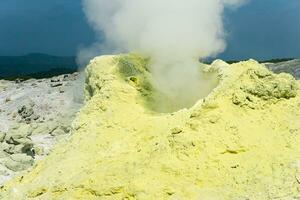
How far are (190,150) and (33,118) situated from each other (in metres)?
30.2

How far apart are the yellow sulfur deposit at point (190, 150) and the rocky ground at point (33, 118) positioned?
978 centimetres

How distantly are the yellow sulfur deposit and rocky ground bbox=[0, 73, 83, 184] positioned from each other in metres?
9.78

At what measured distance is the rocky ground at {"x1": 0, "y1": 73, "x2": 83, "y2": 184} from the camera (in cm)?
2608

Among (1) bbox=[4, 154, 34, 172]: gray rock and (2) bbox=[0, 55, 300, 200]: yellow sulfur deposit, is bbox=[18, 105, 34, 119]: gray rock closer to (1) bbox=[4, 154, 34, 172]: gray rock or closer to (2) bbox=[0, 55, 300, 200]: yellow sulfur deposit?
(1) bbox=[4, 154, 34, 172]: gray rock

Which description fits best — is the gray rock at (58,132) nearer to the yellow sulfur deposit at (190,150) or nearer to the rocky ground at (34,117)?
the rocky ground at (34,117)

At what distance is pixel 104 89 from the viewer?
12.0 metres

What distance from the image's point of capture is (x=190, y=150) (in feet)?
31.6

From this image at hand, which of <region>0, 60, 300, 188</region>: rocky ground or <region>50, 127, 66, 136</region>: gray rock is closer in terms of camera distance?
<region>0, 60, 300, 188</region>: rocky ground

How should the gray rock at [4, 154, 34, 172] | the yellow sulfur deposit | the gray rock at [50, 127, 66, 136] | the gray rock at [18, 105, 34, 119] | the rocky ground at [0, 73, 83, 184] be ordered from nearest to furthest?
1. the yellow sulfur deposit
2. the gray rock at [4, 154, 34, 172]
3. the rocky ground at [0, 73, 83, 184]
4. the gray rock at [50, 127, 66, 136]
5. the gray rock at [18, 105, 34, 119]

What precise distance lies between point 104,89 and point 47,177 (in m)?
2.15

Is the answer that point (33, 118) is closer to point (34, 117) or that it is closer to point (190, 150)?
point (34, 117)

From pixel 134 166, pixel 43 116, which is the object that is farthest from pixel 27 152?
pixel 134 166

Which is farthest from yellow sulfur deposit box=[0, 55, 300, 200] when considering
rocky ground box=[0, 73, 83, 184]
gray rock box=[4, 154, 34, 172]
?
gray rock box=[4, 154, 34, 172]

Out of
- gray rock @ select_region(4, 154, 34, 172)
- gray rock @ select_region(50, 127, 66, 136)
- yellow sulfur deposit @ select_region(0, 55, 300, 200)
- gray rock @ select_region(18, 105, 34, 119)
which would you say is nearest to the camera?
yellow sulfur deposit @ select_region(0, 55, 300, 200)
